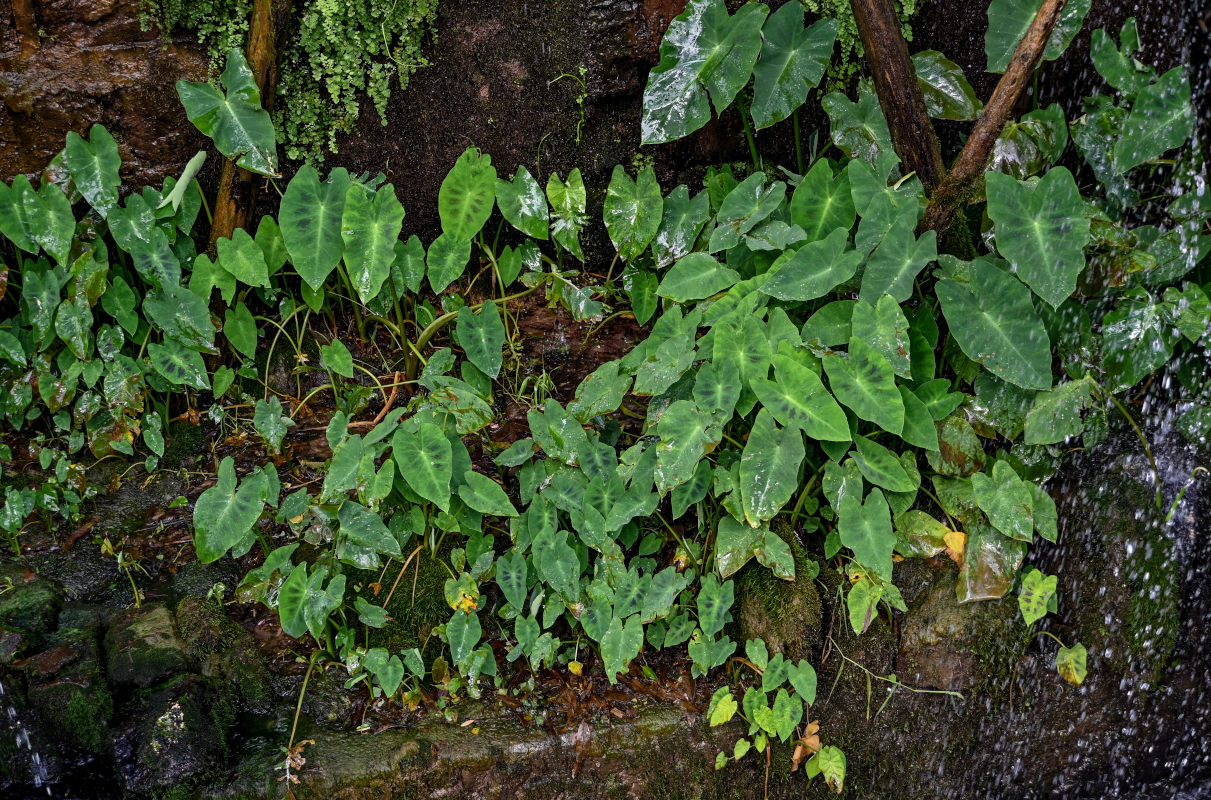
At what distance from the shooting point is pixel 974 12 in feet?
8.21

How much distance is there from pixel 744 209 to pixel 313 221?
4.01ft

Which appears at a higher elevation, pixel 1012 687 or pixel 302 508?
pixel 302 508

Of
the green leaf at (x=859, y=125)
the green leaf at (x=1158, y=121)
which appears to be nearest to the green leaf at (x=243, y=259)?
the green leaf at (x=859, y=125)

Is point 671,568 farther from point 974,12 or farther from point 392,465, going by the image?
point 974,12

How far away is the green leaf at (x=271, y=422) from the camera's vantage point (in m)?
2.33

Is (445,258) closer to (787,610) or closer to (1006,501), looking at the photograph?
(787,610)

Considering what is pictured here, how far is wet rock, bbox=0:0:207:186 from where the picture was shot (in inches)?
93.4

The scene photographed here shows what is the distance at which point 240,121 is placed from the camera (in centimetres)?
229

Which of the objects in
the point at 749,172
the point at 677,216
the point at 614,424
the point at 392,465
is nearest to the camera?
the point at 392,465

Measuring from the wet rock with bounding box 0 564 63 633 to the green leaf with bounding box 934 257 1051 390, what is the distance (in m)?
2.42

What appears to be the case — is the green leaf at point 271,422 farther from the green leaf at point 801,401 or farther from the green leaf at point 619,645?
the green leaf at point 801,401

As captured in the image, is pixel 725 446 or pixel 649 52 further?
pixel 649 52

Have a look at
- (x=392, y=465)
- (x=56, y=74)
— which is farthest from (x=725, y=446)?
(x=56, y=74)

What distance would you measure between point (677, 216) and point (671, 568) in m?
1.07
